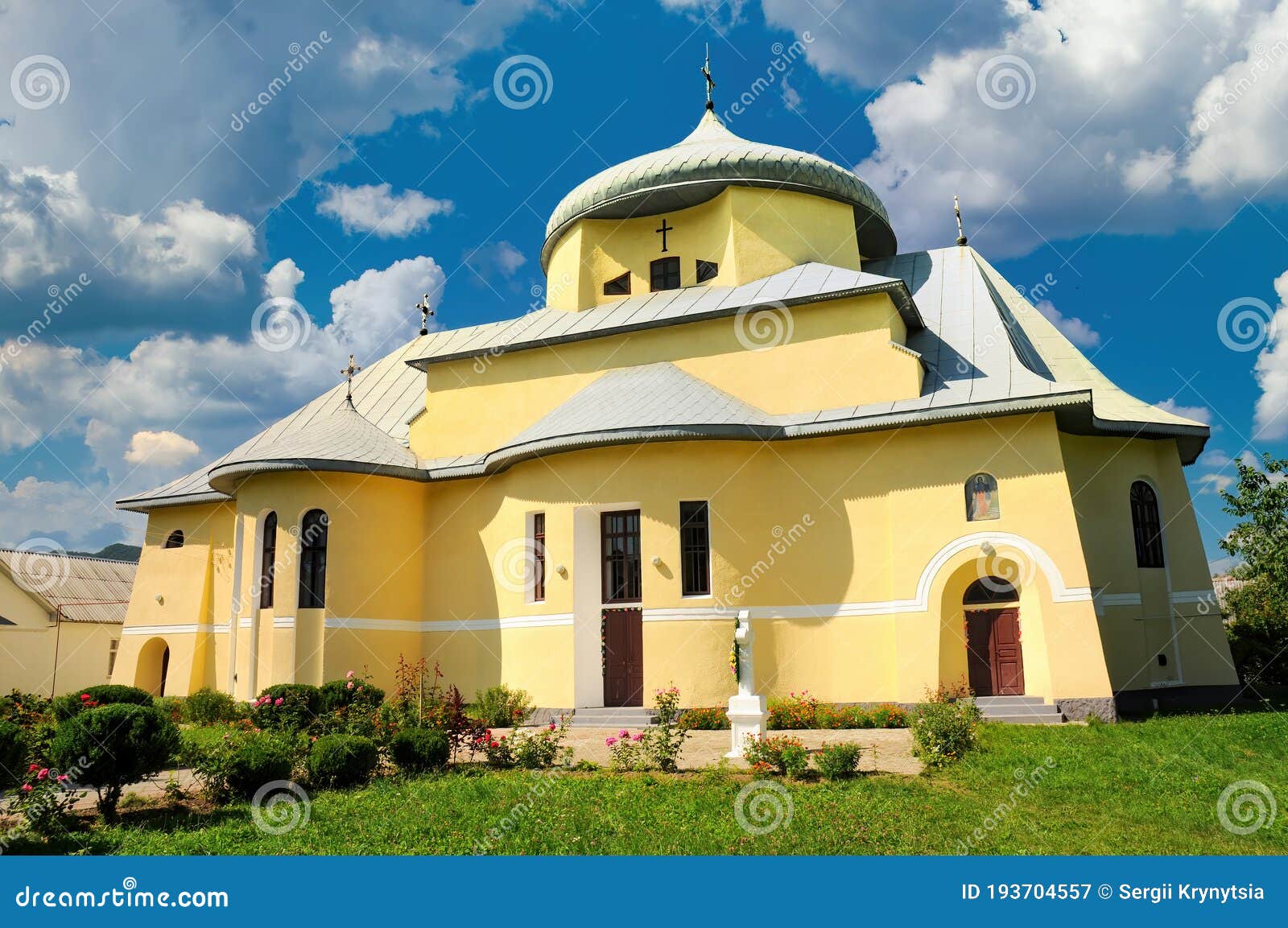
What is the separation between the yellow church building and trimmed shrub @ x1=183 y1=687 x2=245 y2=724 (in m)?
0.62

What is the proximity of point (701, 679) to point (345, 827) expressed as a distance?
29.0 ft

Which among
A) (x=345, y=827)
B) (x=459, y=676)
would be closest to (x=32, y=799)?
(x=345, y=827)

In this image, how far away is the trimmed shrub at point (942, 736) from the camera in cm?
1159

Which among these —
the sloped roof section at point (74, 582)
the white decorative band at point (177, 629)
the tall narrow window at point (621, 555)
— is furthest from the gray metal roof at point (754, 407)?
the sloped roof section at point (74, 582)

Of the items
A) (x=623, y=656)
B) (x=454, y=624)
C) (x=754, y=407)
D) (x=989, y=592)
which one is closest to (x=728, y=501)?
(x=754, y=407)

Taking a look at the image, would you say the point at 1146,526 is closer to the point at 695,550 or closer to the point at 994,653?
the point at 994,653

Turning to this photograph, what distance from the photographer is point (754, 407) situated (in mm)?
19406

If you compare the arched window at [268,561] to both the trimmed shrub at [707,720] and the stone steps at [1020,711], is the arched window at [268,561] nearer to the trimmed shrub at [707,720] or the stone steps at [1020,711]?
the trimmed shrub at [707,720]

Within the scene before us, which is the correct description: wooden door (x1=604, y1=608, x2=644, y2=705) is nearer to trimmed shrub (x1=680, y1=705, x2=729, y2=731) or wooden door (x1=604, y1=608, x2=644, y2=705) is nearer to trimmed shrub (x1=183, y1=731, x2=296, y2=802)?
trimmed shrub (x1=680, y1=705, x2=729, y2=731)

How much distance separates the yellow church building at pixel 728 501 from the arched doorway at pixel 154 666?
80 millimetres

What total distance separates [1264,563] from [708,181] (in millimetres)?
14689

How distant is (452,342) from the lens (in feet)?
82.4

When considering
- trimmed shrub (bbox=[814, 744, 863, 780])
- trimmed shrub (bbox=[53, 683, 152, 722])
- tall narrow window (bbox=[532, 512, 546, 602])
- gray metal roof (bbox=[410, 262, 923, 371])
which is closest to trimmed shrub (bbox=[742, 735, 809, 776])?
trimmed shrub (bbox=[814, 744, 863, 780])

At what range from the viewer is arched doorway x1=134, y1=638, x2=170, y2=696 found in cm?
2319
